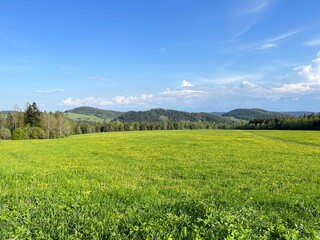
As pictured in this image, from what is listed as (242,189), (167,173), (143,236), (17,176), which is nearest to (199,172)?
(167,173)

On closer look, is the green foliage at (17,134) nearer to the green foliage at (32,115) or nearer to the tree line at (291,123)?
the green foliage at (32,115)

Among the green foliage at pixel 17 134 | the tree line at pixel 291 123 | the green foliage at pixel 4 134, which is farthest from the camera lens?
the tree line at pixel 291 123

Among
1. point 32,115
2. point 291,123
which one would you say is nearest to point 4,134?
point 32,115

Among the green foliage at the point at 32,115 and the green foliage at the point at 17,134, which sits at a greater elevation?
the green foliage at the point at 32,115

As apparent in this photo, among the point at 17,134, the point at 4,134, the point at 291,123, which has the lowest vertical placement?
the point at 4,134

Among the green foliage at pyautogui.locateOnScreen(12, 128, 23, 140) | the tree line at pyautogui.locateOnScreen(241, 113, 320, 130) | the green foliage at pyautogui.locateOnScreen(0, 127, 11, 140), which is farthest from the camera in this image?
the tree line at pyautogui.locateOnScreen(241, 113, 320, 130)

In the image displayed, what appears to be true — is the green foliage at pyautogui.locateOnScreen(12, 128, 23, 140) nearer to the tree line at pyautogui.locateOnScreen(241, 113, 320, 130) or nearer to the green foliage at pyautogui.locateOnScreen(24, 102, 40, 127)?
the green foliage at pyautogui.locateOnScreen(24, 102, 40, 127)

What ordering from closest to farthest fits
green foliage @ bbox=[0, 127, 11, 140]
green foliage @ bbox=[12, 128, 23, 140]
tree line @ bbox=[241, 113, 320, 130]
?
green foliage @ bbox=[12, 128, 23, 140]
green foliage @ bbox=[0, 127, 11, 140]
tree line @ bbox=[241, 113, 320, 130]

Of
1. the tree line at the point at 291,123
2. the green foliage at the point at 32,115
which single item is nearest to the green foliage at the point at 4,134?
the green foliage at the point at 32,115

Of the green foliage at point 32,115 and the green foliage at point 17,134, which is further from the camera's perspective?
the green foliage at point 32,115

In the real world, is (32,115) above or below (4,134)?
above

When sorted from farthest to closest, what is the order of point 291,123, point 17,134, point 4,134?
point 291,123 → point 4,134 → point 17,134

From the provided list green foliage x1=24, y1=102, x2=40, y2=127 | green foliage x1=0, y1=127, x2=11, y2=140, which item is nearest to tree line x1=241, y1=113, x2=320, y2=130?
green foliage x1=24, y1=102, x2=40, y2=127

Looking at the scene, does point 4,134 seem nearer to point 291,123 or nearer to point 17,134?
point 17,134
